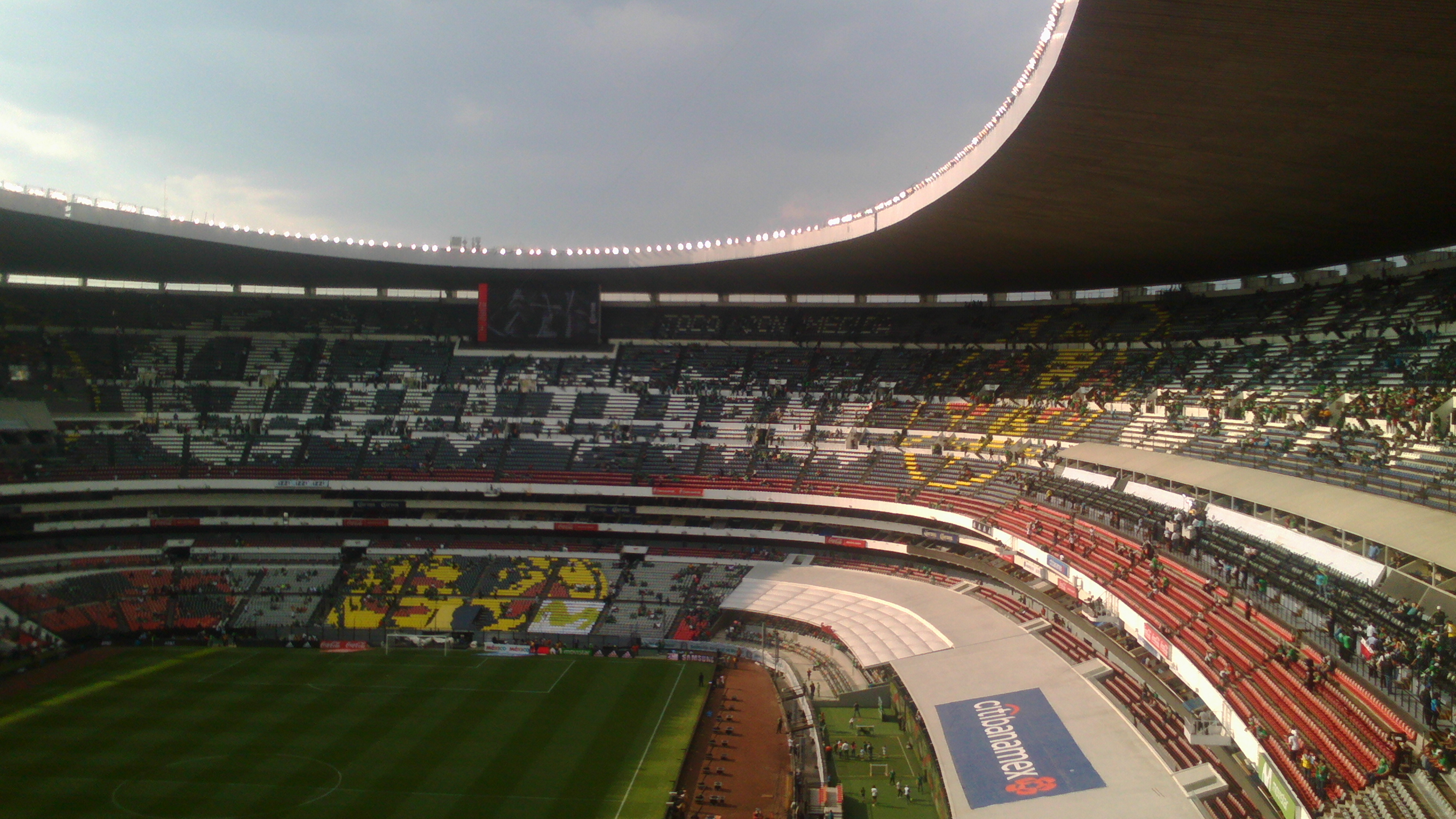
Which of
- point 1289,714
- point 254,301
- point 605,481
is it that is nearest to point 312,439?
point 254,301

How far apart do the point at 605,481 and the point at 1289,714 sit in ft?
106

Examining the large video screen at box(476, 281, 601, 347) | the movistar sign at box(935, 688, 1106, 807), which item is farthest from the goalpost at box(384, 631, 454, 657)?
the movistar sign at box(935, 688, 1106, 807)

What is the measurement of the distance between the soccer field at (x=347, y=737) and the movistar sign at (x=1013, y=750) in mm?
7750

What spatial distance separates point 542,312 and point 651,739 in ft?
95.5

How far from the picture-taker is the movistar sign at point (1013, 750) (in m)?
18.5

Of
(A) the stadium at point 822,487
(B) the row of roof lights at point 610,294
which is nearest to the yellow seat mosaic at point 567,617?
(A) the stadium at point 822,487

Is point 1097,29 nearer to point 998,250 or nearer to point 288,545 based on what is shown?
point 998,250

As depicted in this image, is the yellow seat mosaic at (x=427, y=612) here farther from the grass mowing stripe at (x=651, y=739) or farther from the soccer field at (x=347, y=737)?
the grass mowing stripe at (x=651, y=739)

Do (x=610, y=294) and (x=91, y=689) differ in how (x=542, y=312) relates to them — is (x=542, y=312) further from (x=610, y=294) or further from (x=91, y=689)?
(x=91, y=689)

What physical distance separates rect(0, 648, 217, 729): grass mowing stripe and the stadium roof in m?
17.3

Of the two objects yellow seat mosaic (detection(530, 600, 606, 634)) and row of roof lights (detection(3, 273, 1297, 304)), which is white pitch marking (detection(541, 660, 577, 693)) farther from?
row of roof lights (detection(3, 273, 1297, 304))

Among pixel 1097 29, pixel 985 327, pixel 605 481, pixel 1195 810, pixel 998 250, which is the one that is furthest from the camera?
pixel 985 327

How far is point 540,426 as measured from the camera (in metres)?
47.0

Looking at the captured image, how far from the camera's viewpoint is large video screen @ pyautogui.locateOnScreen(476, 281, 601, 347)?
4988 cm
